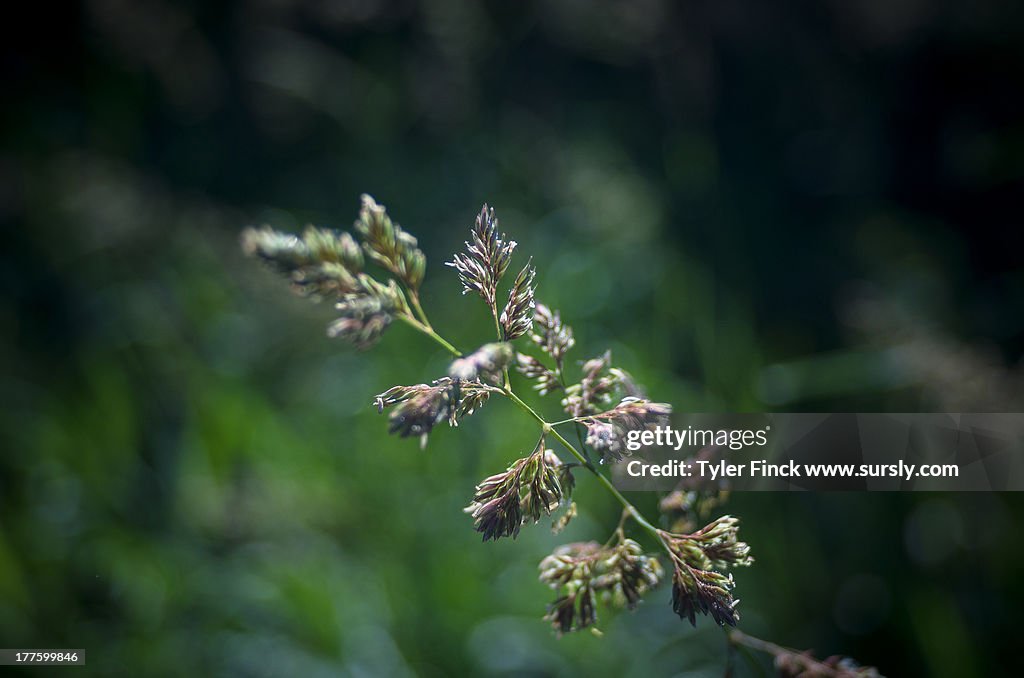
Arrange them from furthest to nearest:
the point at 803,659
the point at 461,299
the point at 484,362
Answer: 1. the point at 461,299
2. the point at 803,659
3. the point at 484,362

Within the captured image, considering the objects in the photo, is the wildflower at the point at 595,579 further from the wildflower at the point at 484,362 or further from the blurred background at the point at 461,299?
the blurred background at the point at 461,299

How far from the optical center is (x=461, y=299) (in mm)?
1525

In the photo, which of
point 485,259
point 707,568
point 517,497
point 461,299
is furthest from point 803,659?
point 461,299

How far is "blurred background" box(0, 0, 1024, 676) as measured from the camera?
1128mm

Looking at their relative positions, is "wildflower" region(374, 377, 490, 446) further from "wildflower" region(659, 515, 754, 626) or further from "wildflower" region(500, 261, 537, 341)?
"wildflower" region(659, 515, 754, 626)

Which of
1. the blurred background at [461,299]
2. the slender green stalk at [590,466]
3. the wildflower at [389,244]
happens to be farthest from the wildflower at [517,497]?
the blurred background at [461,299]

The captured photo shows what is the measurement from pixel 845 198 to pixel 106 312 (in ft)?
6.62

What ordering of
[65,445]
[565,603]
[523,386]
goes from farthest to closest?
1. [65,445]
2. [523,386]
3. [565,603]

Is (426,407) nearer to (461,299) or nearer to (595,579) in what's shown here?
(595,579)

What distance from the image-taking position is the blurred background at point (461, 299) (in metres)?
1.13

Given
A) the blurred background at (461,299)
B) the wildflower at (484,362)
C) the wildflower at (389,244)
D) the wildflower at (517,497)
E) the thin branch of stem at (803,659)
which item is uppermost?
the blurred background at (461,299)

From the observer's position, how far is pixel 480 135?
174 centimetres

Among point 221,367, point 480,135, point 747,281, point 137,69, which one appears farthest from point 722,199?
point 137,69

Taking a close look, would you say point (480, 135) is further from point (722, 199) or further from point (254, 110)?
point (254, 110)
